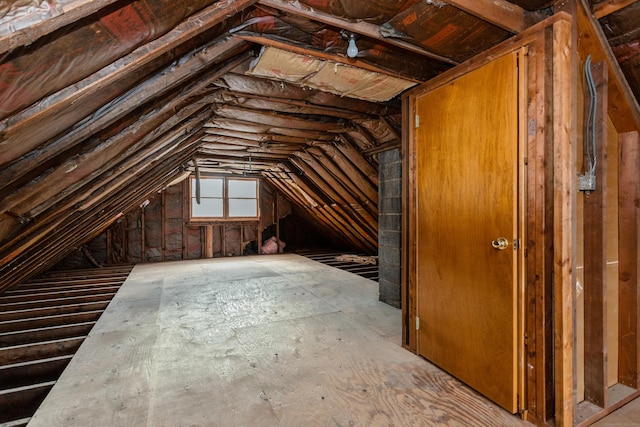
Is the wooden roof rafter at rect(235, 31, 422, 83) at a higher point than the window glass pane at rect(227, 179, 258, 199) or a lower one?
higher

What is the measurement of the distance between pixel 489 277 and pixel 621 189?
3.22ft

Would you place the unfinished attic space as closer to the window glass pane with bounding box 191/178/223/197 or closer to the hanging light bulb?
the hanging light bulb

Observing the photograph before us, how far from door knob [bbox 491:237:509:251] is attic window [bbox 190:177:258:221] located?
276 inches

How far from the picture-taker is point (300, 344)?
235 centimetres

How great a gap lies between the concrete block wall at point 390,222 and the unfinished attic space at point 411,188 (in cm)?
78

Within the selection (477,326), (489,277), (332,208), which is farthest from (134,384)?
(332,208)

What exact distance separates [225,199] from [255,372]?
6.36 metres

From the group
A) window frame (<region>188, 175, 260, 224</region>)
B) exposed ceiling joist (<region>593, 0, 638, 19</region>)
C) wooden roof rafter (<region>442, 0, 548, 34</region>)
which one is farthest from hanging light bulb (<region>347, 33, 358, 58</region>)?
window frame (<region>188, 175, 260, 224</region>)

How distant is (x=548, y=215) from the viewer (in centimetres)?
143

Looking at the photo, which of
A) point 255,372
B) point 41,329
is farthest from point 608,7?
point 41,329

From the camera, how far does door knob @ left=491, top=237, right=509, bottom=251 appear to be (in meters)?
1.53

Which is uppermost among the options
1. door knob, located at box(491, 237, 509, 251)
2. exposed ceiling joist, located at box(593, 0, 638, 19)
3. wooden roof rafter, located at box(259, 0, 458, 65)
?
exposed ceiling joist, located at box(593, 0, 638, 19)

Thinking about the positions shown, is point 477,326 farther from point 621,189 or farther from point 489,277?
point 621,189

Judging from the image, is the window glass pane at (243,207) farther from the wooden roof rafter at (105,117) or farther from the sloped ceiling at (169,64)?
the wooden roof rafter at (105,117)
